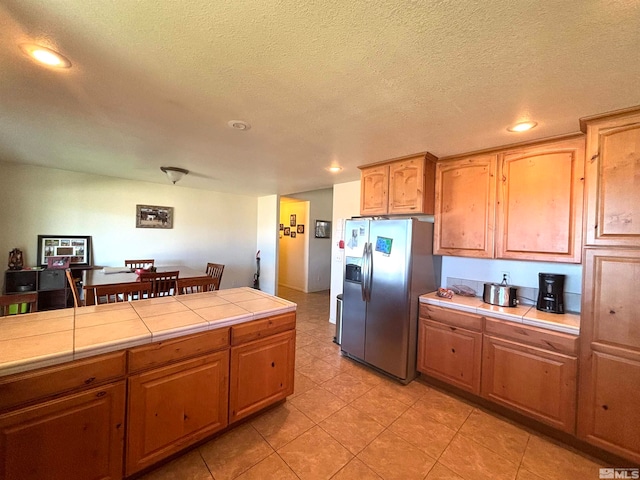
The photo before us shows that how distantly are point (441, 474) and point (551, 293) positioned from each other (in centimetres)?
167

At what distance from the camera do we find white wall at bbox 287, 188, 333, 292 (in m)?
6.40

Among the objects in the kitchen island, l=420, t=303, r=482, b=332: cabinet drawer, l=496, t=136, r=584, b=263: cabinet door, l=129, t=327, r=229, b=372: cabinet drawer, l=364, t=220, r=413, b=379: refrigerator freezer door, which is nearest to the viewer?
the kitchen island

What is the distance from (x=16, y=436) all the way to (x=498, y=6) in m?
2.58

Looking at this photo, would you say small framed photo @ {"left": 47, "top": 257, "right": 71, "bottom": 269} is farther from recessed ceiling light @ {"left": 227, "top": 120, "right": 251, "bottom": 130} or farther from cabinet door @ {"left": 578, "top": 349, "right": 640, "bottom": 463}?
cabinet door @ {"left": 578, "top": 349, "right": 640, "bottom": 463}

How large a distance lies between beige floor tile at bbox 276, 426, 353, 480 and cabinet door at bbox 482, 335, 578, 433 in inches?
54.0

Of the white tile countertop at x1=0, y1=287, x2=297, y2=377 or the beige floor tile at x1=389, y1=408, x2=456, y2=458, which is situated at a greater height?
the white tile countertop at x1=0, y1=287, x2=297, y2=377

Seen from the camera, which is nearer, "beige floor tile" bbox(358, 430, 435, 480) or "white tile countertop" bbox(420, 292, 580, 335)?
"beige floor tile" bbox(358, 430, 435, 480)

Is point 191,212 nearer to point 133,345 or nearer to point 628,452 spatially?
point 133,345

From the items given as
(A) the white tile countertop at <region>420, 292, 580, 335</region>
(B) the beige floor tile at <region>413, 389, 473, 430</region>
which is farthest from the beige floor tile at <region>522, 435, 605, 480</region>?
(A) the white tile countertop at <region>420, 292, 580, 335</region>

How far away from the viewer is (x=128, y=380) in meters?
1.36

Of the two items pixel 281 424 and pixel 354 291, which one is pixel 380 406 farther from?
pixel 354 291

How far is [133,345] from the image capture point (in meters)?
1.37

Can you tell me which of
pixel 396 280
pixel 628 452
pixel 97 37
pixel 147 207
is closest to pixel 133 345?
pixel 97 37

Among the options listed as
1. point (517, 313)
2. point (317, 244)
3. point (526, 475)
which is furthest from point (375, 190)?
point (317, 244)
